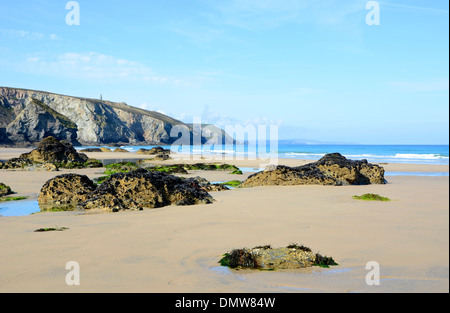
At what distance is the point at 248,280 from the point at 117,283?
1.42 metres

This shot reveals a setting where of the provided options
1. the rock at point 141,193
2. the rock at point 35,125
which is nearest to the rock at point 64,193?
the rock at point 141,193

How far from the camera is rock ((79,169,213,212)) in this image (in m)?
9.74

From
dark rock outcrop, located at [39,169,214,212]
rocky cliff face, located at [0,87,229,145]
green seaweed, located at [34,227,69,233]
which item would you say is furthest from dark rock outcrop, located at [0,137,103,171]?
rocky cliff face, located at [0,87,229,145]

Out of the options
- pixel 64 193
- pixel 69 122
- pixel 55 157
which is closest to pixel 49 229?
pixel 64 193

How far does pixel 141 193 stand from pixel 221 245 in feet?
15.3

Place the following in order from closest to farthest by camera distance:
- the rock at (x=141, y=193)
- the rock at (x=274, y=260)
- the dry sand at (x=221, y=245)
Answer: the dry sand at (x=221, y=245) → the rock at (x=274, y=260) → the rock at (x=141, y=193)

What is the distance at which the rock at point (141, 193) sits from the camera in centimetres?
974

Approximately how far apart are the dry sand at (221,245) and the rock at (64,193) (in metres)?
1.04

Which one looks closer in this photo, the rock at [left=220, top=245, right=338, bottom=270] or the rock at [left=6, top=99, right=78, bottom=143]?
the rock at [left=220, top=245, right=338, bottom=270]

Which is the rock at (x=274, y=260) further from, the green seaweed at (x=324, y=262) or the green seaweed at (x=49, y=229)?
the green seaweed at (x=49, y=229)

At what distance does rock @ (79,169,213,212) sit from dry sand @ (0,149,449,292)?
0.52 metres

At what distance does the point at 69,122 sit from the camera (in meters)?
96.2

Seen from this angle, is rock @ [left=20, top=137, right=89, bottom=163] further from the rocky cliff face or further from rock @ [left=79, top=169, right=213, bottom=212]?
the rocky cliff face
